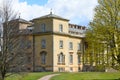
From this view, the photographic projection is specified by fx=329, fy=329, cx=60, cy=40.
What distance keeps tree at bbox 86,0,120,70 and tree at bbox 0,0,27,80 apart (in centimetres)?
1069

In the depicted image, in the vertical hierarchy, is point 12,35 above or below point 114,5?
below

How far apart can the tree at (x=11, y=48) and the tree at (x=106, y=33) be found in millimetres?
10693

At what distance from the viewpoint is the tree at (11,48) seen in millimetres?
27375

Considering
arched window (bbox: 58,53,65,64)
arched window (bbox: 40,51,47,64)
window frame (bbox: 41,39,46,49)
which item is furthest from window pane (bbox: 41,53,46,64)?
arched window (bbox: 58,53,65,64)

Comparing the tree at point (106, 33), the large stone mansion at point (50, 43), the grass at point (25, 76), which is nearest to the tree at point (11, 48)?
the grass at point (25, 76)

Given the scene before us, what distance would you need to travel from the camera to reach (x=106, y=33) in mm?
35625

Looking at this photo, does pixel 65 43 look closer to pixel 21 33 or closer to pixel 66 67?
pixel 66 67

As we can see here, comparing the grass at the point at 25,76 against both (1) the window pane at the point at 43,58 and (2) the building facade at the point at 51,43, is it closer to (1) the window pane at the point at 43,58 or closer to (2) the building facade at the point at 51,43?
(2) the building facade at the point at 51,43

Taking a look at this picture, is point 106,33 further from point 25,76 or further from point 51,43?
point 51,43

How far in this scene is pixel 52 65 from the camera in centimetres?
6706

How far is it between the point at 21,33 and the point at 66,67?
43.3 meters

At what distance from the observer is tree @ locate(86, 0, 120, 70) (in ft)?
115

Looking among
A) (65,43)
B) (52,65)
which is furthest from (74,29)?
(52,65)

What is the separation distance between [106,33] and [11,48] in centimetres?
1228
